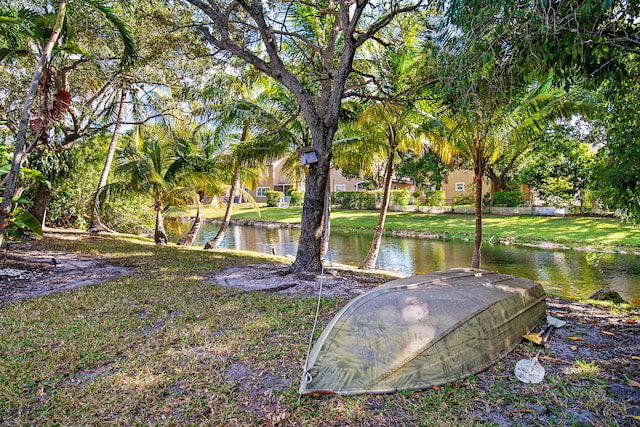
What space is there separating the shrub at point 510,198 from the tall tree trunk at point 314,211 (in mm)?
22635

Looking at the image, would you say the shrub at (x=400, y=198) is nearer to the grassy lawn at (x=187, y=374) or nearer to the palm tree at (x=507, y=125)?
the palm tree at (x=507, y=125)

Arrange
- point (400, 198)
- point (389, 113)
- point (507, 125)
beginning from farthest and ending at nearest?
point (400, 198) → point (389, 113) → point (507, 125)

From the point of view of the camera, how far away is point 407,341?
9.57 ft

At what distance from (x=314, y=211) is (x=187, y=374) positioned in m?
4.19

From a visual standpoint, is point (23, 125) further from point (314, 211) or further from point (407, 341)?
point (407, 341)

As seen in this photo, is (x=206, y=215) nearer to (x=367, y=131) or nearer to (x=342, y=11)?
(x=367, y=131)

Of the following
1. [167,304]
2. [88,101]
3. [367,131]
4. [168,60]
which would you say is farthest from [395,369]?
[88,101]

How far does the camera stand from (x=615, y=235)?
54.5ft

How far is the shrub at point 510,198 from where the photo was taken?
987 inches

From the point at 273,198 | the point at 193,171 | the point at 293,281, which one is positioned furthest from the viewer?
the point at 273,198

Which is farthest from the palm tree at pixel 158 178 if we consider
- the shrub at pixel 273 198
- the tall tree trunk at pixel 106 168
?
the shrub at pixel 273 198

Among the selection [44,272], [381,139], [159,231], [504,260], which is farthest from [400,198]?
[44,272]

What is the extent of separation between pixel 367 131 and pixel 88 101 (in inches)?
376

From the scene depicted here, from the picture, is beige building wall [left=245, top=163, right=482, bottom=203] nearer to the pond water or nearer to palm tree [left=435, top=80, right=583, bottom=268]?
the pond water
